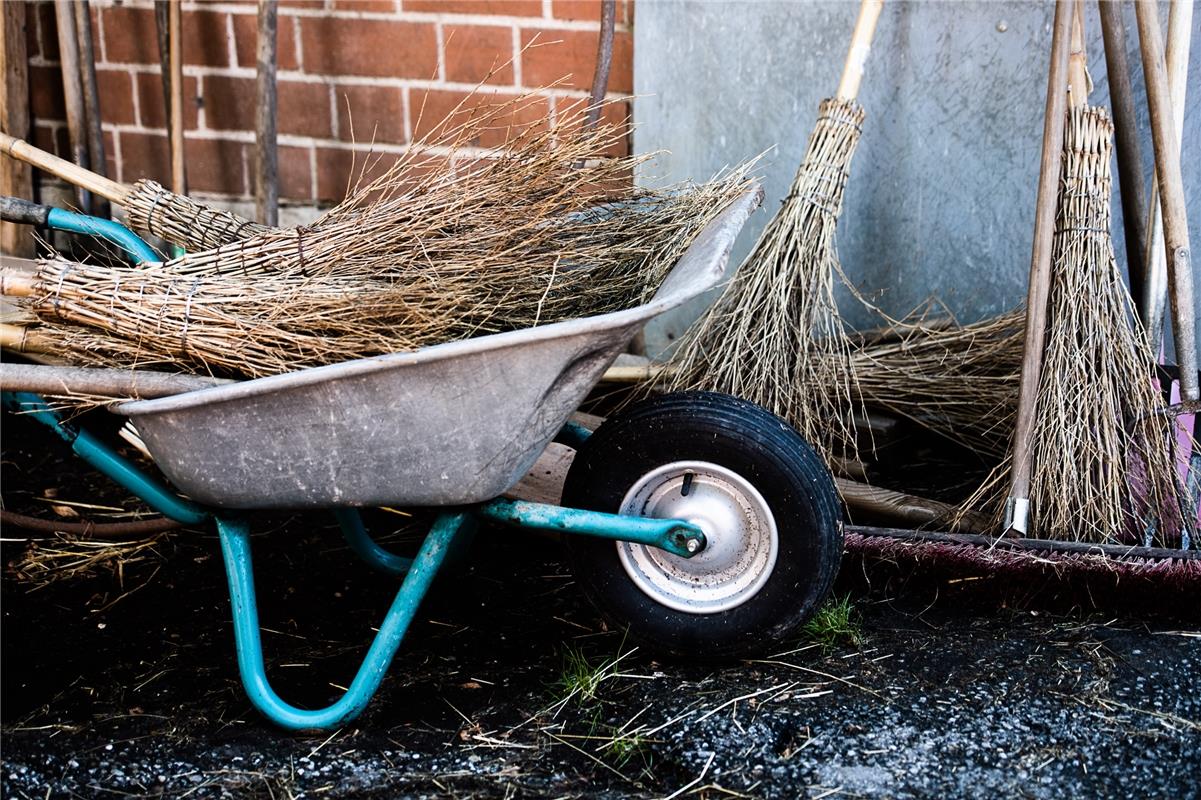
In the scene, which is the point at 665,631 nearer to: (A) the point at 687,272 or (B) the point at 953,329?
(A) the point at 687,272

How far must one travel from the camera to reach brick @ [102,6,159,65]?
133 inches

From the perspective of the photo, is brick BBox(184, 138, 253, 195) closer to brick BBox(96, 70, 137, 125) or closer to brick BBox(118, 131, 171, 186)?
brick BBox(118, 131, 171, 186)

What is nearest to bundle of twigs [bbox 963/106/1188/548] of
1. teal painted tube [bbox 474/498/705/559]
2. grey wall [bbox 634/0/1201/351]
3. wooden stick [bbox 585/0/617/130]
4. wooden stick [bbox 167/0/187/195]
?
grey wall [bbox 634/0/1201/351]

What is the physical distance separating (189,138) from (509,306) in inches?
75.8

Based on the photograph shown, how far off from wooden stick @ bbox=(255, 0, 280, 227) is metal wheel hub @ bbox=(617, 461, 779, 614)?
156cm

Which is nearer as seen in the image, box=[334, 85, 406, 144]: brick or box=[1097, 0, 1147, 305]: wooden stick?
box=[1097, 0, 1147, 305]: wooden stick

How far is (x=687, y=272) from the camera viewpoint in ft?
5.58

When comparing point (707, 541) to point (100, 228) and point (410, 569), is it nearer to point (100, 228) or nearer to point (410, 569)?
point (410, 569)

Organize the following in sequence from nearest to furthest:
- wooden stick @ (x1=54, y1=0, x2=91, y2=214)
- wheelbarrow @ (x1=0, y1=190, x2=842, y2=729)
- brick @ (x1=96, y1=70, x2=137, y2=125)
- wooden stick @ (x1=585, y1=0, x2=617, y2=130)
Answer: wheelbarrow @ (x1=0, y1=190, x2=842, y2=729) < wooden stick @ (x1=585, y1=0, x2=617, y2=130) < wooden stick @ (x1=54, y1=0, x2=91, y2=214) < brick @ (x1=96, y1=70, x2=137, y2=125)

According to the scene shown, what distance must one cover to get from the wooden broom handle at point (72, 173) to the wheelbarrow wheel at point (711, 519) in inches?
35.9

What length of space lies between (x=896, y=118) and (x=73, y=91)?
7.18 feet

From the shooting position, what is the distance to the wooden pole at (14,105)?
3.29 m

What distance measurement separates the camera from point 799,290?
2518 millimetres

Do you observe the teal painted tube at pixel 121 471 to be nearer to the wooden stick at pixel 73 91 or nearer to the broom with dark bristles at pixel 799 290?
the broom with dark bristles at pixel 799 290
